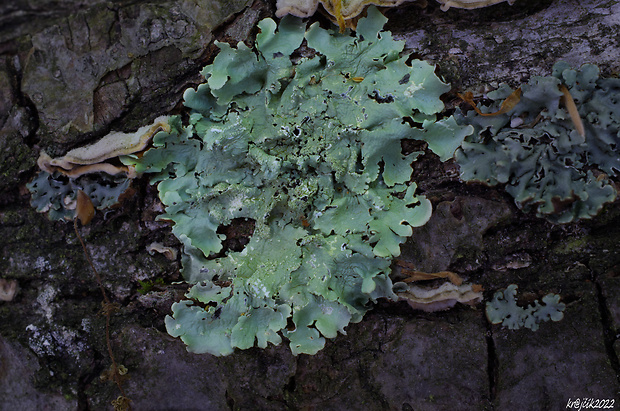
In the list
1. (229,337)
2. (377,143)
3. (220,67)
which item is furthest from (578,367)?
(220,67)

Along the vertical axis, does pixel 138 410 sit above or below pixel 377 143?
below

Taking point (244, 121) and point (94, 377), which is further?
point (94, 377)

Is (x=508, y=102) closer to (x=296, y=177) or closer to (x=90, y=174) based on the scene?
(x=296, y=177)

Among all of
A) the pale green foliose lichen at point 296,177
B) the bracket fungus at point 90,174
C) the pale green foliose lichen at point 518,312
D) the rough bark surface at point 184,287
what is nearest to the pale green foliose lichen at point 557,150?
the rough bark surface at point 184,287

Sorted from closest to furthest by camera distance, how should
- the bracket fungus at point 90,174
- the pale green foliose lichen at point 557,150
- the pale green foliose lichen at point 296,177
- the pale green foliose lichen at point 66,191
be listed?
the pale green foliose lichen at point 557,150
the pale green foliose lichen at point 296,177
the bracket fungus at point 90,174
the pale green foliose lichen at point 66,191

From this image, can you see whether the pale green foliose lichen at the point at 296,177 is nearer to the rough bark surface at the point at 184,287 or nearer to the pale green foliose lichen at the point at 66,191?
the rough bark surface at the point at 184,287

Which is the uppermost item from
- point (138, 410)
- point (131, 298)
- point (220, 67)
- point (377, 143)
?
point (220, 67)

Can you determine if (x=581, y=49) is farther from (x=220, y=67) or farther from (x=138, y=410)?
(x=138, y=410)
